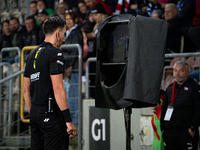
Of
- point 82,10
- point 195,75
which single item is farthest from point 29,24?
point 195,75

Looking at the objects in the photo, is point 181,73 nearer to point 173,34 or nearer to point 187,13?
point 173,34

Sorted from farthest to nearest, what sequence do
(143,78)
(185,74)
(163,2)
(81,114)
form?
(163,2)
(81,114)
(185,74)
(143,78)

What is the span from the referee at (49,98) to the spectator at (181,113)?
7.51 ft

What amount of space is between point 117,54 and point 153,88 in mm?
653

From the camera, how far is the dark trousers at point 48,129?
3.57 m

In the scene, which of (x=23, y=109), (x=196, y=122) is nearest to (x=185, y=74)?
(x=196, y=122)

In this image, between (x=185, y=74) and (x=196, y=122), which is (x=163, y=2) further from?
(x=196, y=122)

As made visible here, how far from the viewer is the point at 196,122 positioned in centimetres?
516

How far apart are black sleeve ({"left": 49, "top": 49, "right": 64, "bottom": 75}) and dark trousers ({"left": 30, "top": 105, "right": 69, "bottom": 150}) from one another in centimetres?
41

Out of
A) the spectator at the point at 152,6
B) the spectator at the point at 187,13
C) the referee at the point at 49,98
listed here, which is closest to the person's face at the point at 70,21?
the spectator at the point at 152,6

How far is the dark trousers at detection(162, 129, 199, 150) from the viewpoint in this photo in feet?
17.1

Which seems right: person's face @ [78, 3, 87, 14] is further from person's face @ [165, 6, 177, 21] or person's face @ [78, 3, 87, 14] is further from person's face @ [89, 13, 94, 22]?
person's face @ [165, 6, 177, 21]

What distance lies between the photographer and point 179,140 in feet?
17.4

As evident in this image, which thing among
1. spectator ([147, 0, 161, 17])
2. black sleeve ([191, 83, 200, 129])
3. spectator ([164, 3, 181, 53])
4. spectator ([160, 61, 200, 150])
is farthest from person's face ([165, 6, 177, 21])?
black sleeve ([191, 83, 200, 129])
